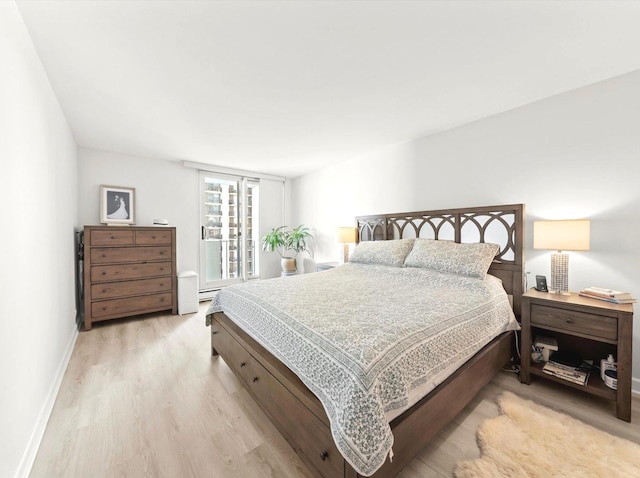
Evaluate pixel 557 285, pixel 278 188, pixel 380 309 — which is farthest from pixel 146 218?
pixel 557 285

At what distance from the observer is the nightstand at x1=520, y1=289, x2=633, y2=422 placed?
159 cm

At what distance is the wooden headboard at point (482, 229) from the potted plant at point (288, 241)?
1.74 metres

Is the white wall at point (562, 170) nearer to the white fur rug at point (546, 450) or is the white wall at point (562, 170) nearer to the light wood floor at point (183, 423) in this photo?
the white fur rug at point (546, 450)

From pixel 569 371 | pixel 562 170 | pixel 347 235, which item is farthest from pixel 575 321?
pixel 347 235

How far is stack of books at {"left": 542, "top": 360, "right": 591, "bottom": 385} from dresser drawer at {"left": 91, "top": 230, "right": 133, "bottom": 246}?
14.6 ft

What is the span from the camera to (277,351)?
1468 mm

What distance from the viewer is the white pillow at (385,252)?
2777mm

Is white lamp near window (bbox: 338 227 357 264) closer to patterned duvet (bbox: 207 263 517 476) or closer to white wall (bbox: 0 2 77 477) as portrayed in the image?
Result: patterned duvet (bbox: 207 263 517 476)

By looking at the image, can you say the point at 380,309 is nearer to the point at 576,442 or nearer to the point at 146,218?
the point at 576,442

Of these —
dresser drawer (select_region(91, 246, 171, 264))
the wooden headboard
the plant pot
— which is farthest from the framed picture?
the wooden headboard

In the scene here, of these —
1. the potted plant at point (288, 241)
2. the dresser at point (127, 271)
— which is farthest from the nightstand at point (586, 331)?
the dresser at point (127, 271)

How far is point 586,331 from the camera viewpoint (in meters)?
1.72

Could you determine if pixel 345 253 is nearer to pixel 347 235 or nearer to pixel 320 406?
pixel 347 235

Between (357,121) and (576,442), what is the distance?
111 inches
